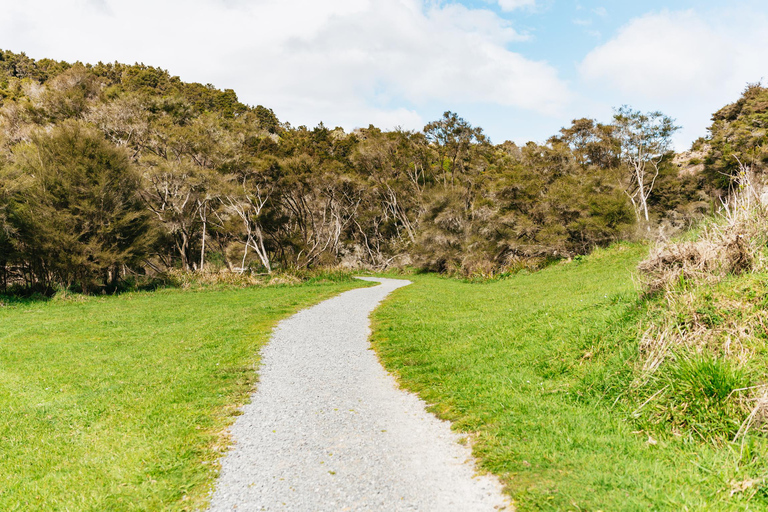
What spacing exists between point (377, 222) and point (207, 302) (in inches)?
1343

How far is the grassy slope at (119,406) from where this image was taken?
4094 mm

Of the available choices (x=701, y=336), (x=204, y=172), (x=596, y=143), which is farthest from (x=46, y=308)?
(x=596, y=143)

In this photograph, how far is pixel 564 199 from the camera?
2867cm

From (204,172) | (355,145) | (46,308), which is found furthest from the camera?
(355,145)

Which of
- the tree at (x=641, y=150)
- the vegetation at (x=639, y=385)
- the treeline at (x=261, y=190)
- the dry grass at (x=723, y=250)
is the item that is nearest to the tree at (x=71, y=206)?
the treeline at (x=261, y=190)

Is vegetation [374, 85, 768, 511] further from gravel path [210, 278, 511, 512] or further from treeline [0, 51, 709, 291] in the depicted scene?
treeline [0, 51, 709, 291]

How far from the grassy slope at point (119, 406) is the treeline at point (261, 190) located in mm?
9646

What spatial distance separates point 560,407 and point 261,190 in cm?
2930

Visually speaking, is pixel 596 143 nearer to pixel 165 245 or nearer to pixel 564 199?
pixel 564 199

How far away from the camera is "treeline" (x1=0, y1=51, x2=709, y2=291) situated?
20984 mm

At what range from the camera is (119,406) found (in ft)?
20.4

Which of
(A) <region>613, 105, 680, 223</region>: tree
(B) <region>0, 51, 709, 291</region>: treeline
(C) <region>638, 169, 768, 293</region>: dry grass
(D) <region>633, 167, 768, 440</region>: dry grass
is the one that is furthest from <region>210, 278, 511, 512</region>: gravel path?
(A) <region>613, 105, 680, 223</region>: tree

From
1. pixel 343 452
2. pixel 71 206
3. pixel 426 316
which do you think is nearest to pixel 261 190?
pixel 71 206

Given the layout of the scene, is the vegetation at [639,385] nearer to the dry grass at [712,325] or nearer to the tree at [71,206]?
the dry grass at [712,325]
